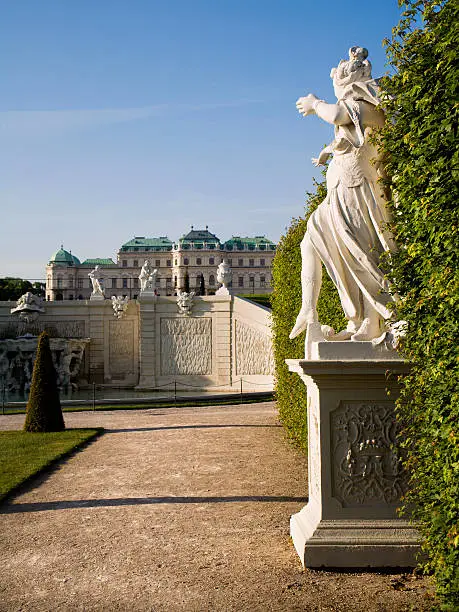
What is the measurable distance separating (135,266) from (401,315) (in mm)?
90861

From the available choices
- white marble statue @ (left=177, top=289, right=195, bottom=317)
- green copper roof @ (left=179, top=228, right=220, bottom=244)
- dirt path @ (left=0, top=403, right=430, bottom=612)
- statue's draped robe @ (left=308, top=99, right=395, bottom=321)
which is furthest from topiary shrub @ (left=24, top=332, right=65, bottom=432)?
green copper roof @ (left=179, top=228, right=220, bottom=244)

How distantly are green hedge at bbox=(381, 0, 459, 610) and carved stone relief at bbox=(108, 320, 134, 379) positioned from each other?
20.0m

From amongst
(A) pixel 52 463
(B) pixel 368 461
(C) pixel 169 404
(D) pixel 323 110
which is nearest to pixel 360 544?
(B) pixel 368 461

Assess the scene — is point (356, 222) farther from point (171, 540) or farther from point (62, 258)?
point (62, 258)

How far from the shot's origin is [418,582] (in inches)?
164

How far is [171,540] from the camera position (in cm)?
518

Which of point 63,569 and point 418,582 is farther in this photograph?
point 63,569

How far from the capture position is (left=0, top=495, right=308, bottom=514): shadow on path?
20.9 feet

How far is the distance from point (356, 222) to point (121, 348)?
762 inches

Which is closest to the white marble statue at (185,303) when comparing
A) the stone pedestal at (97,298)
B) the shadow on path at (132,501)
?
the stone pedestal at (97,298)

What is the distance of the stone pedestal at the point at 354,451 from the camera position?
4449mm

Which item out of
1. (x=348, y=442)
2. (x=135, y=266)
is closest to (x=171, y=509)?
(x=348, y=442)

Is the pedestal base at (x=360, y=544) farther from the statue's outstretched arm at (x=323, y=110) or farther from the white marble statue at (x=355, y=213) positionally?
the statue's outstretched arm at (x=323, y=110)

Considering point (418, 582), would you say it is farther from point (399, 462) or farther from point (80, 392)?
point (80, 392)
